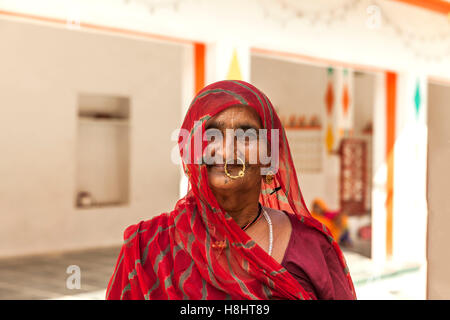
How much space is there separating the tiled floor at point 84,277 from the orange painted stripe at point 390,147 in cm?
35

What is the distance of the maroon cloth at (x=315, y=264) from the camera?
937 millimetres

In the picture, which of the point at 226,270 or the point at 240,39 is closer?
the point at 226,270

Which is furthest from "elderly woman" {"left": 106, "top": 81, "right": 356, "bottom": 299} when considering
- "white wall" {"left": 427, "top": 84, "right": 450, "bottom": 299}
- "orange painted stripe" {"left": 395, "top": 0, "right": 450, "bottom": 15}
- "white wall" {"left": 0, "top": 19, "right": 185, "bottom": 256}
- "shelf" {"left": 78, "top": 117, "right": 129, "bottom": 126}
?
"shelf" {"left": 78, "top": 117, "right": 129, "bottom": 126}

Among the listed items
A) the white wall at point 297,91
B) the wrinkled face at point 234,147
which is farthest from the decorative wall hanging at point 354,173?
the wrinkled face at point 234,147

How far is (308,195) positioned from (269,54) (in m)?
5.10

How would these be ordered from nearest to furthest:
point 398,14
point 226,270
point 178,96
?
point 226,270, point 398,14, point 178,96

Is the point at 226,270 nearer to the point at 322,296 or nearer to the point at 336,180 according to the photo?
the point at 322,296

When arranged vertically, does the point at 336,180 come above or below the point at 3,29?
below

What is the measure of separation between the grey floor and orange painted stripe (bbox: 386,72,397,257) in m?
2.76

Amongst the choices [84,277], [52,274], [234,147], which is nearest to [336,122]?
[84,277]

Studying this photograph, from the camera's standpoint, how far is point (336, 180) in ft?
28.7

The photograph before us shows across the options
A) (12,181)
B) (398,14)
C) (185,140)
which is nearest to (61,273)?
(12,181)

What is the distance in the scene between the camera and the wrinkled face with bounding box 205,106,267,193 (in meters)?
0.90

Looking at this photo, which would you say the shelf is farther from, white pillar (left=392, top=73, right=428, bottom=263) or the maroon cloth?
the maroon cloth
